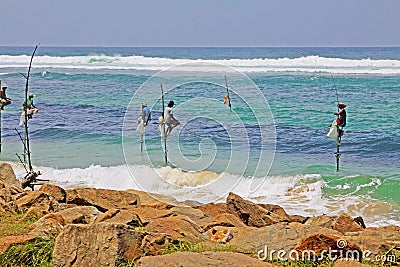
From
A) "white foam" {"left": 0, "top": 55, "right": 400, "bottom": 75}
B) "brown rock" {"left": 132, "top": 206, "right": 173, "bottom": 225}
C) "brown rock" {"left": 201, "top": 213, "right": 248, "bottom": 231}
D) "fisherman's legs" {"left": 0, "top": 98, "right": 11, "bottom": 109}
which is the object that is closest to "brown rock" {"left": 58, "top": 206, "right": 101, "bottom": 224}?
"brown rock" {"left": 132, "top": 206, "right": 173, "bottom": 225}

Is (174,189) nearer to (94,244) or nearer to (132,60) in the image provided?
(94,244)

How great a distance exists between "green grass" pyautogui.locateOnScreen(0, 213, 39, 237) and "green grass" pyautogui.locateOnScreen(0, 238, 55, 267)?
764mm

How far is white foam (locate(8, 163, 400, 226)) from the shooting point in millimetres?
10836

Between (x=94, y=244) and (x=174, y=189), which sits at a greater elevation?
(x=94, y=244)

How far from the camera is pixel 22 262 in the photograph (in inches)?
202

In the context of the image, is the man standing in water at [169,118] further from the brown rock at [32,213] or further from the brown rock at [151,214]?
the brown rock at [32,213]

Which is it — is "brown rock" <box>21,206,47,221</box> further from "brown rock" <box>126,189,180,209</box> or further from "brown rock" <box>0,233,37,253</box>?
"brown rock" <box>126,189,180,209</box>

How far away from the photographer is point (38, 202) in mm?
7453

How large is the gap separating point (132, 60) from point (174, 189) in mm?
49919

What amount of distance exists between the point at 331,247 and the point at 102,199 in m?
4.62

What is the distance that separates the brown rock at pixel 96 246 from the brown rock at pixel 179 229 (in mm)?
799

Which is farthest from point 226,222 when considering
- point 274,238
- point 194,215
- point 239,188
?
point 239,188

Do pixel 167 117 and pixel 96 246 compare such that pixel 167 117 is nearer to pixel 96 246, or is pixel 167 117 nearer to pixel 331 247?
pixel 96 246

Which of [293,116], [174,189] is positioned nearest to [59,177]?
[174,189]
